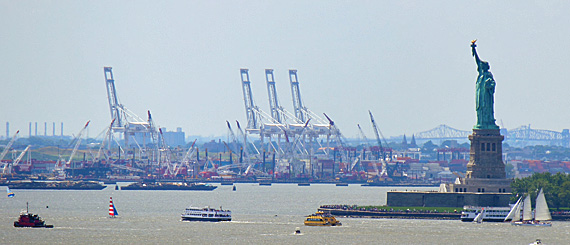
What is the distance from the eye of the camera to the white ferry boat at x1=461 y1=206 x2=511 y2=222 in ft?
369

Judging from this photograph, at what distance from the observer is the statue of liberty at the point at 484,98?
385 ft

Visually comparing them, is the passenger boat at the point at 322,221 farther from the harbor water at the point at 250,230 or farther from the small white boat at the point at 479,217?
→ the small white boat at the point at 479,217

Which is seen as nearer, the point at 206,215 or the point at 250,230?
the point at 250,230

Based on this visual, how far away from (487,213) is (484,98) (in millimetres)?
11019

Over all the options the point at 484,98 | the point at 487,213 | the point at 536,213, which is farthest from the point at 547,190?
the point at 484,98

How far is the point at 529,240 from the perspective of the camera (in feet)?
318

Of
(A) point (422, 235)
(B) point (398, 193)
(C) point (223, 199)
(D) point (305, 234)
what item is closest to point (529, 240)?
(A) point (422, 235)

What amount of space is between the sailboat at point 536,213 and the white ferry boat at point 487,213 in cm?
276

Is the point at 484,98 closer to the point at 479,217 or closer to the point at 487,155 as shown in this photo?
the point at 487,155

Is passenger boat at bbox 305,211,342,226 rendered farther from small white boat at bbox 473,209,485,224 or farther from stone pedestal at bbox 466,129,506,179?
stone pedestal at bbox 466,129,506,179

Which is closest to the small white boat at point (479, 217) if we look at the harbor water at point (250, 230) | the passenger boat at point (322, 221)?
the harbor water at point (250, 230)

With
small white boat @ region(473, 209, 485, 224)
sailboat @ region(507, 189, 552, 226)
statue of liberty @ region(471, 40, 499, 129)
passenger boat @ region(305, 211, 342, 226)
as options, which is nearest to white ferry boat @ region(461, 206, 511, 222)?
small white boat @ region(473, 209, 485, 224)

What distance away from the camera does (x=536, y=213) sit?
110m

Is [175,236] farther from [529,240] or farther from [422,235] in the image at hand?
[529,240]
